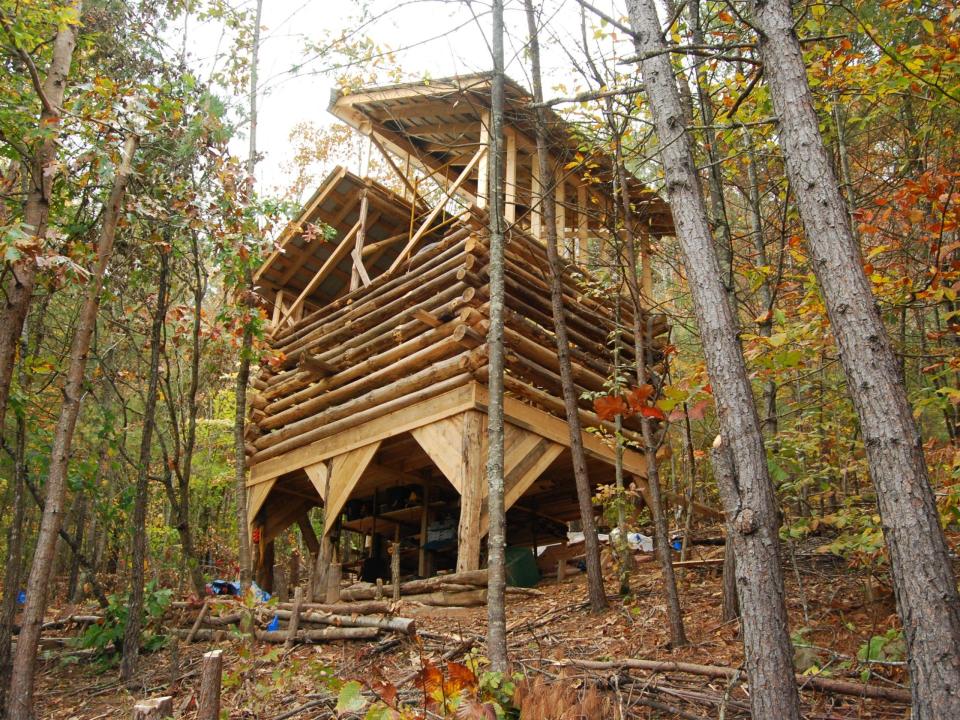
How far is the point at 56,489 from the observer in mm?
6176

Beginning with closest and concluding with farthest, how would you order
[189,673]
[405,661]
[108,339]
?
1. [405,661]
2. [189,673]
3. [108,339]

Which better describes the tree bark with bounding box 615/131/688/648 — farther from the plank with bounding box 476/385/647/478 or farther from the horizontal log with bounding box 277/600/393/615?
the horizontal log with bounding box 277/600/393/615

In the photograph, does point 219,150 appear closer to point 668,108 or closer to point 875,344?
point 668,108

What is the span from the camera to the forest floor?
458cm

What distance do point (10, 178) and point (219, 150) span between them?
2032mm

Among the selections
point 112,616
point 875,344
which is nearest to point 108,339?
point 112,616

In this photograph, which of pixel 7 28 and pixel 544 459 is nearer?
pixel 7 28

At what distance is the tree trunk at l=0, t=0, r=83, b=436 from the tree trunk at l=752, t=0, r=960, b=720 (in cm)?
532

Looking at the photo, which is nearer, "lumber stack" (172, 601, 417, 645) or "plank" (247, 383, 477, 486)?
"lumber stack" (172, 601, 417, 645)

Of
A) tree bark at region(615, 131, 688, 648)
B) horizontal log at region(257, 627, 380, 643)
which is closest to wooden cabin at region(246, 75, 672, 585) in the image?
tree bark at region(615, 131, 688, 648)

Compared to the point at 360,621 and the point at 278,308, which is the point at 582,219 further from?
the point at 360,621

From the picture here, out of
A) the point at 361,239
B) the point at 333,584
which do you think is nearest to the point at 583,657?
the point at 333,584

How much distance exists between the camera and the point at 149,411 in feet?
26.1

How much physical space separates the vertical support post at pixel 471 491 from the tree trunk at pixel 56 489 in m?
3.91
